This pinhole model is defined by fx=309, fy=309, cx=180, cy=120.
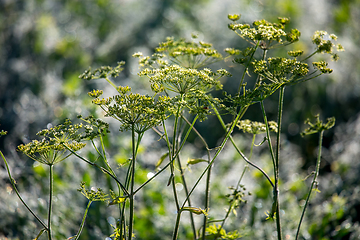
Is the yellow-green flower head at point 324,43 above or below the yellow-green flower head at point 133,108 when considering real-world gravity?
above

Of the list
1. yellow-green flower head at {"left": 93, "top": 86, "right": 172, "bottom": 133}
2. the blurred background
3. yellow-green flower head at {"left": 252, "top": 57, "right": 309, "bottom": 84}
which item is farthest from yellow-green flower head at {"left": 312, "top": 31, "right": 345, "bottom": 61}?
the blurred background

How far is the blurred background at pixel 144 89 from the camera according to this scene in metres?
1.43

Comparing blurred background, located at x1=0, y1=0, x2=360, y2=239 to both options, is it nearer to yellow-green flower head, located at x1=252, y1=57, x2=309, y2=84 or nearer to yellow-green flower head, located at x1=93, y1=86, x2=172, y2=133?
yellow-green flower head, located at x1=93, y1=86, x2=172, y2=133

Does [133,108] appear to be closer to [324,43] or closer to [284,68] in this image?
[284,68]

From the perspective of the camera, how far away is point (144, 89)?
3064mm

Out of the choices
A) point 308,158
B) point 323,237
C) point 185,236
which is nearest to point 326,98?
point 308,158

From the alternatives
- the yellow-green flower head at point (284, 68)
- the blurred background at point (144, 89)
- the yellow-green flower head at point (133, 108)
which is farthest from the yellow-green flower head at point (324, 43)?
the blurred background at point (144, 89)

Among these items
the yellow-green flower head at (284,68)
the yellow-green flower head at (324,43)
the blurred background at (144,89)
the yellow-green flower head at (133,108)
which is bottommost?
the yellow-green flower head at (133,108)

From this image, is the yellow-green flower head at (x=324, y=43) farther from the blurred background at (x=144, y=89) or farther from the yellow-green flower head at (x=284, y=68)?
the blurred background at (x=144, y=89)

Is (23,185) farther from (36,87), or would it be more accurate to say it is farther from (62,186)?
(36,87)

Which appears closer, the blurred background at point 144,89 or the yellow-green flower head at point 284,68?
the yellow-green flower head at point 284,68

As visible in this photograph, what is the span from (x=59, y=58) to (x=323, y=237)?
3393mm

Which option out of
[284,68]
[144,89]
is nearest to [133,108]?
[284,68]

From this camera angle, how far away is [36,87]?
301 cm
